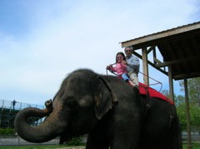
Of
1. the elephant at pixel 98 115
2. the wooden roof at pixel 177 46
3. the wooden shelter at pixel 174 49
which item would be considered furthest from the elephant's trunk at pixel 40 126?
the wooden roof at pixel 177 46

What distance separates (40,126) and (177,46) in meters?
8.65

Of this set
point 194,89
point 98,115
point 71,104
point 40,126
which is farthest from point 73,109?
point 194,89

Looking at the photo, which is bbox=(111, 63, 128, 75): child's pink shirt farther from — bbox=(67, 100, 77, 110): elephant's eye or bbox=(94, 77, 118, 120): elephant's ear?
bbox=(67, 100, 77, 110): elephant's eye

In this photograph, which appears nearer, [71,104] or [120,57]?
[71,104]

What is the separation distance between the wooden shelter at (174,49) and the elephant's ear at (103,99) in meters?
4.10

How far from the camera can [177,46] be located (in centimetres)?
1075

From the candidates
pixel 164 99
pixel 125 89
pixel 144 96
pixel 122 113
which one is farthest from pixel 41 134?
pixel 164 99

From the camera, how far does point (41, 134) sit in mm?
2980

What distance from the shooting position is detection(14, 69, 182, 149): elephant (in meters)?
3.12

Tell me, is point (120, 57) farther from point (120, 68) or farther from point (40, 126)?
point (40, 126)

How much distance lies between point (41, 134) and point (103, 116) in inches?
33.8

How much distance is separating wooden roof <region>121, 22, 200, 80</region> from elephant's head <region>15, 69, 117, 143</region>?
4.96 m

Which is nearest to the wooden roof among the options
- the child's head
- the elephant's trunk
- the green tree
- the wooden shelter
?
the wooden shelter

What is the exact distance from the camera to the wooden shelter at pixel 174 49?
8188 mm
